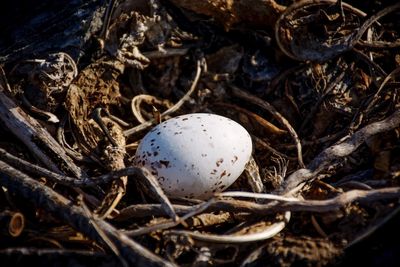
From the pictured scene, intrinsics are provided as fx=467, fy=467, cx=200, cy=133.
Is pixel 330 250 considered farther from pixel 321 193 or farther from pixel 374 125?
pixel 374 125

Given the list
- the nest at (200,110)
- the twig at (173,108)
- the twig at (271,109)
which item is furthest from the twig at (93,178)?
the twig at (271,109)

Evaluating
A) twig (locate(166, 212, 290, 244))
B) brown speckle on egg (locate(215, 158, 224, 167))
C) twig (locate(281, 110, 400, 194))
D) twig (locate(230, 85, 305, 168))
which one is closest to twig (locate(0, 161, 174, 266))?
twig (locate(166, 212, 290, 244))

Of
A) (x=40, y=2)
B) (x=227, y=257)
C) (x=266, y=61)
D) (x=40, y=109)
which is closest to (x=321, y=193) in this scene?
(x=227, y=257)

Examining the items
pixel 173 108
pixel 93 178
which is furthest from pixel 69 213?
pixel 173 108

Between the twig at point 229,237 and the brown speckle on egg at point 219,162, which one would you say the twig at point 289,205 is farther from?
the brown speckle on egg at point 219,162

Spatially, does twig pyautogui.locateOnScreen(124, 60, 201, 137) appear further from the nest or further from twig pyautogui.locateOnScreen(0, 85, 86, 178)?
twig pyautogui.locateOnScreen(0, 85, 86, 178)

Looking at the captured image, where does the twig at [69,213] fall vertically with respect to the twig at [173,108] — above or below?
above

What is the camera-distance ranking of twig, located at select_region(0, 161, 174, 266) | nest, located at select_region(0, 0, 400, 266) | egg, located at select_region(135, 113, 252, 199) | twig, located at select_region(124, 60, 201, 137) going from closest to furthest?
twig, located at select_region(0, 161, 174, 266)
nest, located at select_region(0, 0, 400, 266)
egg, located at select_region(135, 113, 252, 199)
twig, located at select_region(124, 60, 201, 137)
